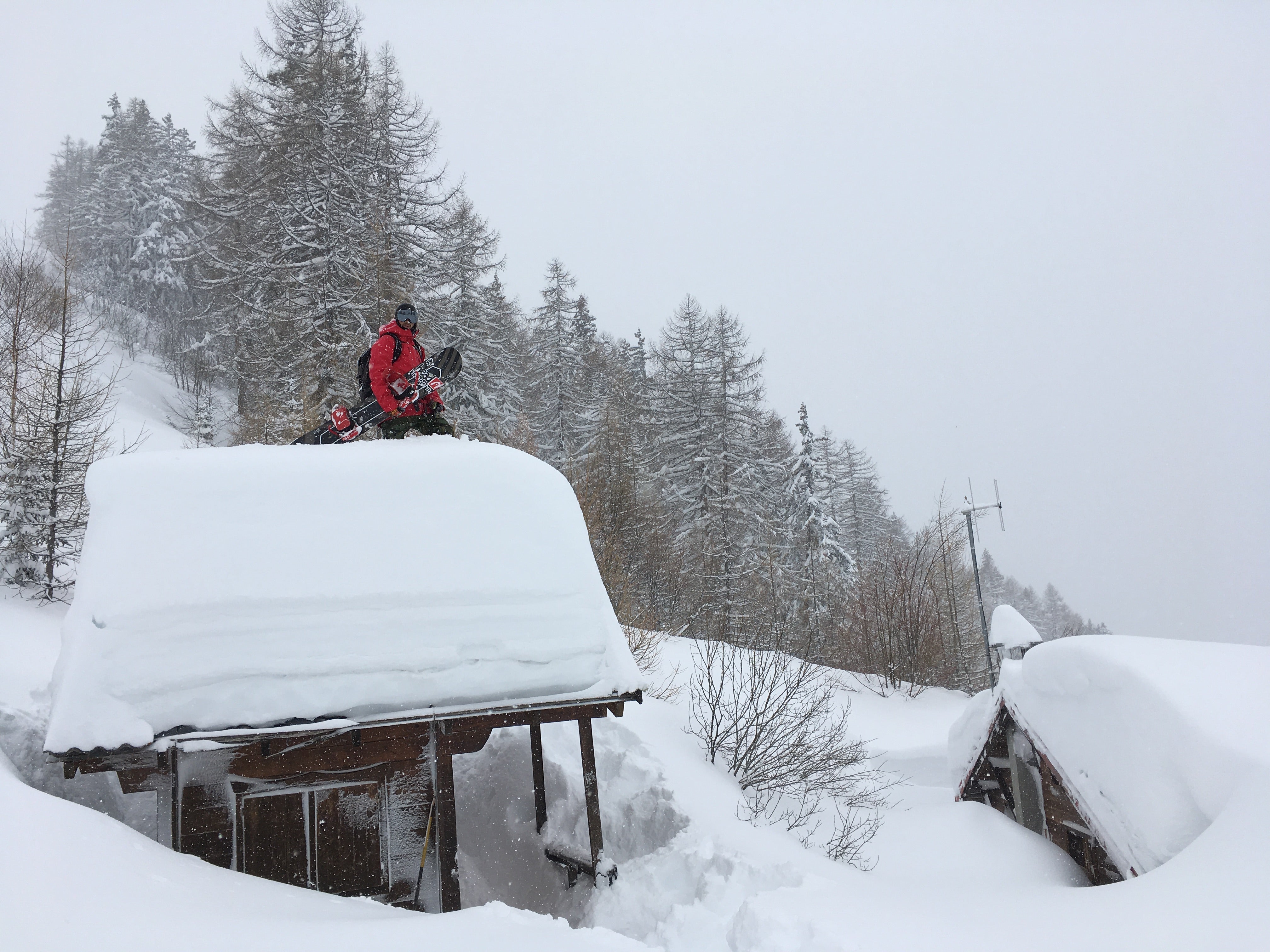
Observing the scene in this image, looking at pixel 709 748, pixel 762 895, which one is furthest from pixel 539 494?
pixel 709 748

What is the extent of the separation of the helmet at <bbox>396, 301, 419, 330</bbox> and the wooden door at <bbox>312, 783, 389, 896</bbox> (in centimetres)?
504

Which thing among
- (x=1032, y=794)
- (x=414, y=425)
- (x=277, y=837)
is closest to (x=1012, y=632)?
(x=1032, y=794)

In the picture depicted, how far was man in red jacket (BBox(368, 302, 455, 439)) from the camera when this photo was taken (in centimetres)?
804

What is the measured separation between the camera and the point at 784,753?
35.1ft

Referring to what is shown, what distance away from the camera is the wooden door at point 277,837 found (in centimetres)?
654

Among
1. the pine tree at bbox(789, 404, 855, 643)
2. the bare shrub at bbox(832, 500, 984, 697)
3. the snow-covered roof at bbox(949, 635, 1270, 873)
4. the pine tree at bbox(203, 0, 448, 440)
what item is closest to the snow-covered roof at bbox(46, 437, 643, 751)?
the snow-covered roof at bbox(949, 635, 1270, 873)

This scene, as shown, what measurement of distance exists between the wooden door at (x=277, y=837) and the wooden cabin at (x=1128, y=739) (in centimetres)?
792

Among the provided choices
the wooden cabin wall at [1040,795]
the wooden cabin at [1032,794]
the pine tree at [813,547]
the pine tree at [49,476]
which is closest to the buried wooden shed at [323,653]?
the wooden cabin at [1032,794]

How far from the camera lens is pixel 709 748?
10.8 meters

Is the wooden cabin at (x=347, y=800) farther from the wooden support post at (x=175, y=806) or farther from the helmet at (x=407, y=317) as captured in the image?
the helmet at (x=407, y=317)

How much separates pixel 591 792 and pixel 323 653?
3175 millimetres

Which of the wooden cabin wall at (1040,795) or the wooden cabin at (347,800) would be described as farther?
the wooden cabin wall at (1040,795)

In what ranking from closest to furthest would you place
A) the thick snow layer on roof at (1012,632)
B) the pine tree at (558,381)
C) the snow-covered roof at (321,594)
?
the snow-covered roof at (321,594), the thick snow layer on roof at (1012,632), the pine tree at (558,381)

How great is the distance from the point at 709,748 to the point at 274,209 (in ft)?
49.5
